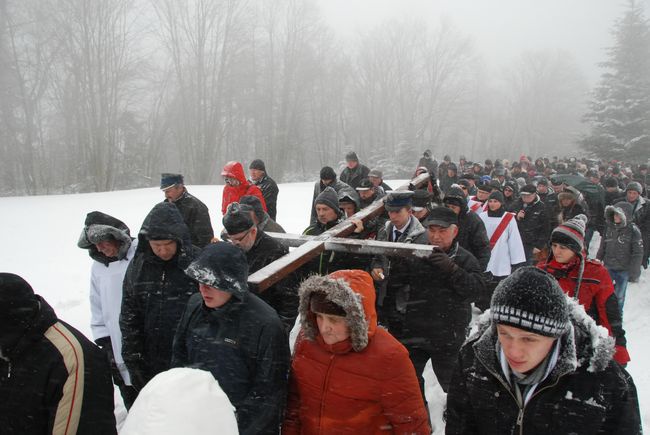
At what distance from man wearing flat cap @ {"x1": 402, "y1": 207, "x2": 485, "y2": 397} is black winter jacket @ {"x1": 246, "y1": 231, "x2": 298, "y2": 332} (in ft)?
3.20

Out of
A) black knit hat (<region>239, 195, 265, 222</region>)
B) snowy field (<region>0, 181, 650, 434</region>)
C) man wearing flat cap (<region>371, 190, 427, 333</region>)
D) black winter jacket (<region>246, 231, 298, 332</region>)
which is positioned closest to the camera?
black winter jacket (<region>246, 231, 298, 332</region>)

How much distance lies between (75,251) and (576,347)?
983 centimetres

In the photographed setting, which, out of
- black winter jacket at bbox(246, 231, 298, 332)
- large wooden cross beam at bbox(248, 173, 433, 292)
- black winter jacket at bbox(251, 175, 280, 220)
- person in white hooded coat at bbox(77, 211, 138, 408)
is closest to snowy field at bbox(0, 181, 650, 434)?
black winter jacket at bbox(246, 231, 298, 332)

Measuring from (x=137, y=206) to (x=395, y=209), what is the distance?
11.9 m

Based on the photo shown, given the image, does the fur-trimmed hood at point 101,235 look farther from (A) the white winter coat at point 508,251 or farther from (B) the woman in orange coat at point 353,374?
(A) the white winter coat at point 508,251

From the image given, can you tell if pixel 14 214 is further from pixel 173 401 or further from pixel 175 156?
pixel 175 156

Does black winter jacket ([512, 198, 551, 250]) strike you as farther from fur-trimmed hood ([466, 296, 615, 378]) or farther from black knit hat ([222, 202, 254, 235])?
fur-trimmed hood ([466, 296, 615, 378])

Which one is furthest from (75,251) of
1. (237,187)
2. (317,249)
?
(317,249)

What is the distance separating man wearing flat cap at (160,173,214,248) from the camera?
4879 millimetres

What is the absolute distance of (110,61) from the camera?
1027 inches

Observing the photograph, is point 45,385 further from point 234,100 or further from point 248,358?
point 234,100

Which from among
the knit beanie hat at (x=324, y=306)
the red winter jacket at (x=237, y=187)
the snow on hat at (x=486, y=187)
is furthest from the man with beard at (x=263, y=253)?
the snow on hat at (x=486, y=187)

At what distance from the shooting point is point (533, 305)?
1.56 m

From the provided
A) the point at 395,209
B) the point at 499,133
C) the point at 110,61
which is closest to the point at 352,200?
the point at 395,209
